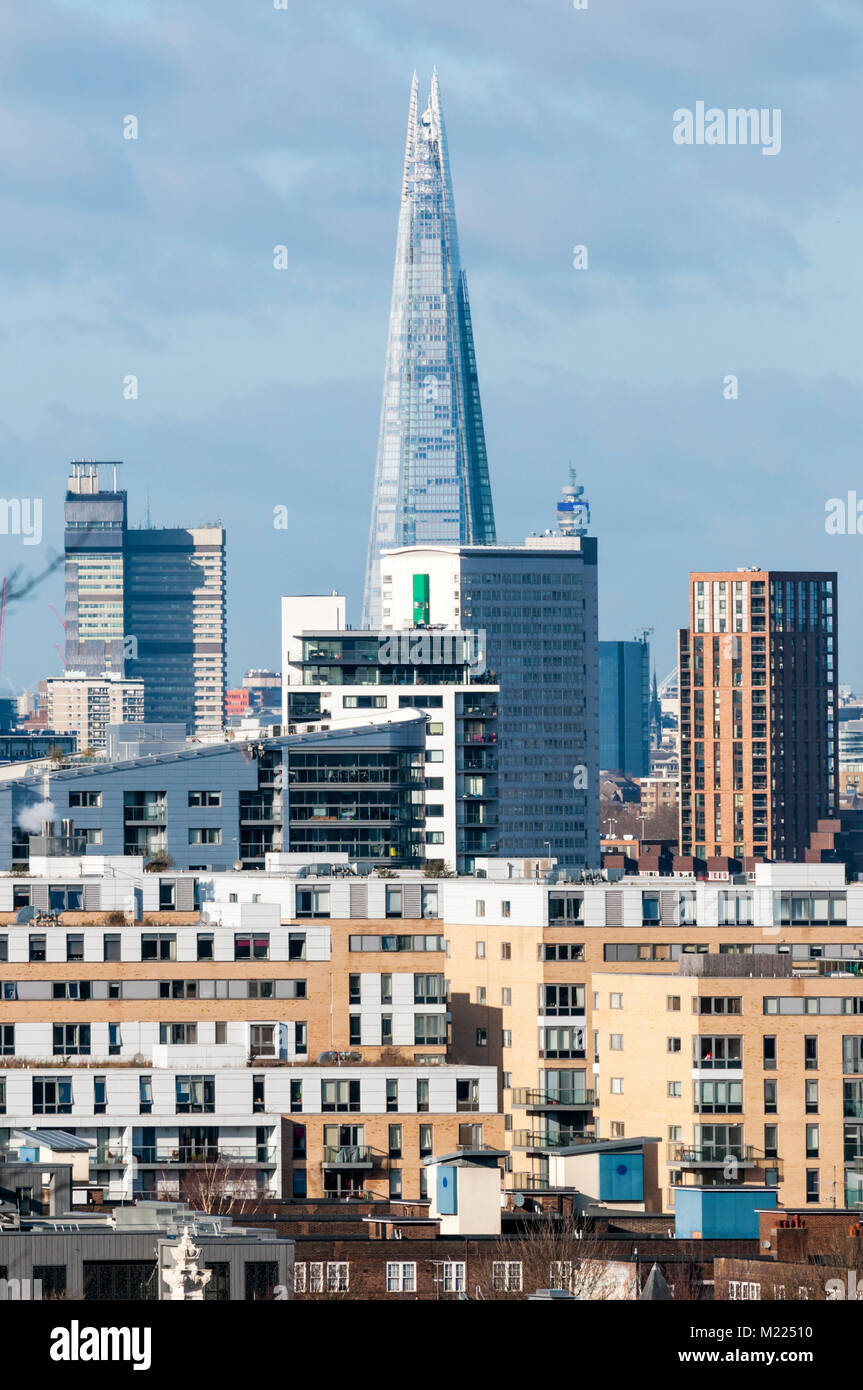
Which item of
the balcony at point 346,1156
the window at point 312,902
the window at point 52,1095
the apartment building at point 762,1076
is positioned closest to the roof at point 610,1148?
the apartment building at point 762,1076

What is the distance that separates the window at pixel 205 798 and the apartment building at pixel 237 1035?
Answer: 307 ft

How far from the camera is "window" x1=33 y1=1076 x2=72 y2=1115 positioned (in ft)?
267

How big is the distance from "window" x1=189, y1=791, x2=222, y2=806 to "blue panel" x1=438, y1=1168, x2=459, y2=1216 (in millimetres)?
136463

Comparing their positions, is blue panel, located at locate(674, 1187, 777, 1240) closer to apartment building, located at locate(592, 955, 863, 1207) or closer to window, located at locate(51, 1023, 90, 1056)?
apartment building, located at locate(592, 955, 863, 1207)

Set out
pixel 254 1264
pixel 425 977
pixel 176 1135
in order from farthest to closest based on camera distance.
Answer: pixel 425 977 → pixel 176 1135 → pixel 254 1264

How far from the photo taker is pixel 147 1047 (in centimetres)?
8688

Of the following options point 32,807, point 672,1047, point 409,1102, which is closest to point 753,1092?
point 672,1047

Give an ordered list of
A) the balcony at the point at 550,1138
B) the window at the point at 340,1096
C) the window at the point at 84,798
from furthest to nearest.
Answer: the window at the point at 84,798 < the balcony at the point at 550,1138 < the window at the point at 340,1096

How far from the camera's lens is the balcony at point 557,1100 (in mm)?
93750

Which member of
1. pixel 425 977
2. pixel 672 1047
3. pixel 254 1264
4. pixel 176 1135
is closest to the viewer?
pixel 254 1264

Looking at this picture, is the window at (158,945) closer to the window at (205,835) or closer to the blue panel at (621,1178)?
the blue panel at (621,1178)
